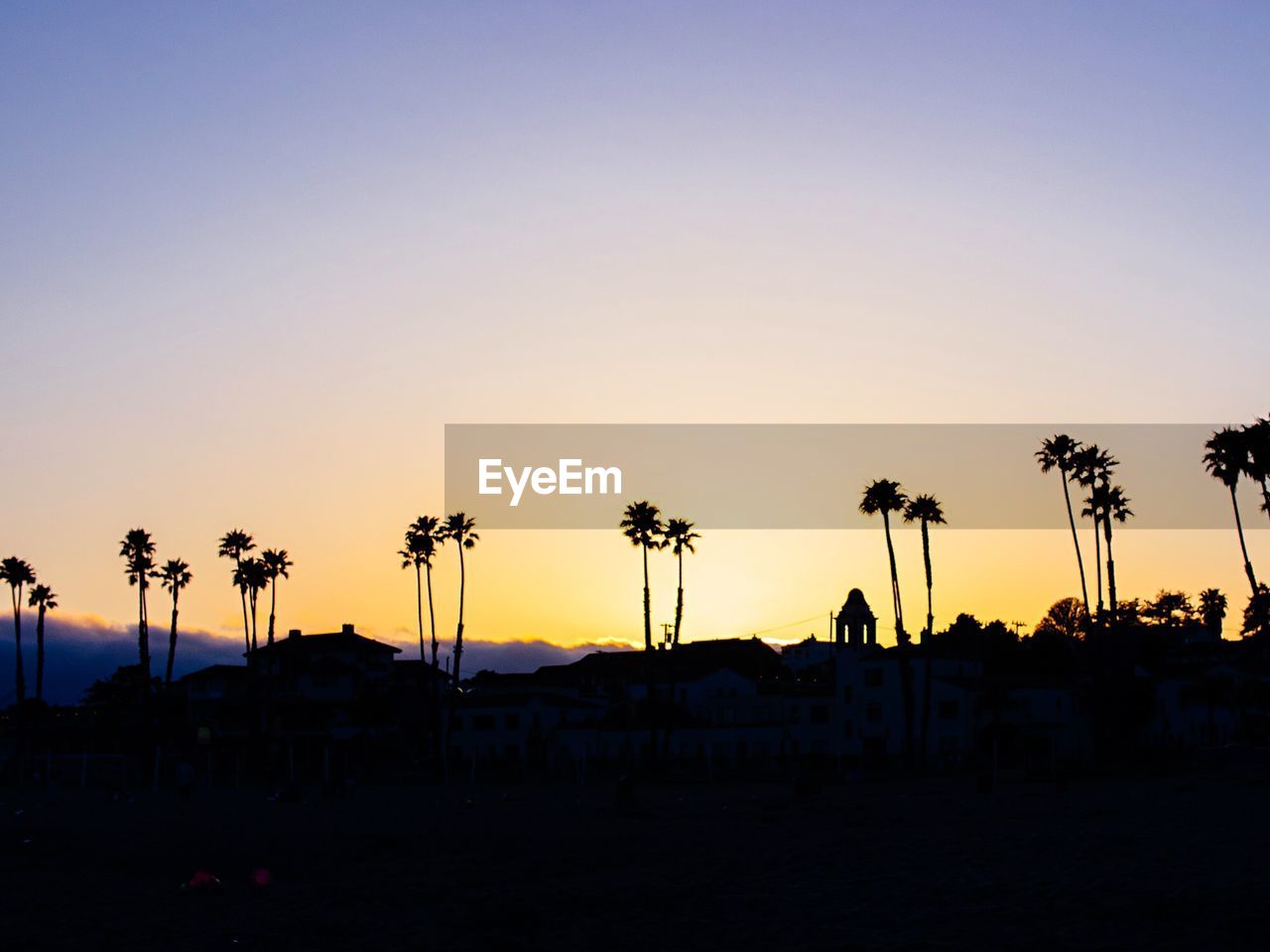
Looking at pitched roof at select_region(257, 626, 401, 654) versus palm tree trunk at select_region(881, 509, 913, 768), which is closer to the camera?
palm tree trunk at select_region(881, 509, 913, 768)

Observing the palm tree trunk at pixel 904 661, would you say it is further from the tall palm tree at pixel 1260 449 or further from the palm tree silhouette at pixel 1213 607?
the palm tree silhouette at pixel 1213 607

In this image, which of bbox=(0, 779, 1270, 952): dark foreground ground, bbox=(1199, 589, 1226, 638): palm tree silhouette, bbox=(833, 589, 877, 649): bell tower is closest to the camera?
bbox=(0, 779, 1270, 952): dark foreground ground

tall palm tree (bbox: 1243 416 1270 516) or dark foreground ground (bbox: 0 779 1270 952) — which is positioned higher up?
tall palm tree (bbox: 1243 416 1270 516)

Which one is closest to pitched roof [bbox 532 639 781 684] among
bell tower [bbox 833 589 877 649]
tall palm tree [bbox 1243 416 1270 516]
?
bell tower [bbox 833 589 877 649]

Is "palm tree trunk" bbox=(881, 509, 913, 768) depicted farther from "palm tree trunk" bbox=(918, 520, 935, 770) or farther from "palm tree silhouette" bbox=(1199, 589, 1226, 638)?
"palm tree silhouette" bbox=(1199, 589, 1226, 638)

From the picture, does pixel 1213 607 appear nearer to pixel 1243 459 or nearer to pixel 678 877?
pixel 1243 459

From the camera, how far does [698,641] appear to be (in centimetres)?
15412

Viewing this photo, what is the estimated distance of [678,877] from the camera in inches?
1180

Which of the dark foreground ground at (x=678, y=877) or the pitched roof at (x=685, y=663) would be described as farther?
the pitched roof at (x=685, y=663)

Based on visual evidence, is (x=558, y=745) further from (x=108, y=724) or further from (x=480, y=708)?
(x=108, y=724)

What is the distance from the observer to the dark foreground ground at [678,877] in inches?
897

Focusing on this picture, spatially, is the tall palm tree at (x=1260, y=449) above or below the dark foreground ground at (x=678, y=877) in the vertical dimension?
above

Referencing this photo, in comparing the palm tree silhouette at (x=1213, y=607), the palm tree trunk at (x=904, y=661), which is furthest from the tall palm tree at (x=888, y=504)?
the palm tree silhouette at (x=1213, y=607)

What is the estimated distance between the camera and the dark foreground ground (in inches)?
897
